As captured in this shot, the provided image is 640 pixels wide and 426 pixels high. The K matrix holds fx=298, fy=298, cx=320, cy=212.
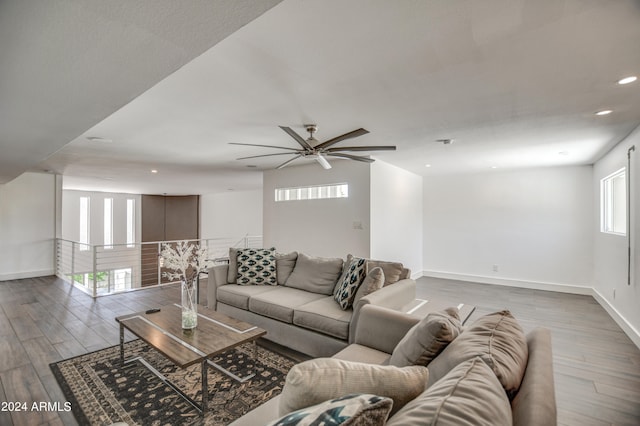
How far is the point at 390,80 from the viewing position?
2193 millimetres

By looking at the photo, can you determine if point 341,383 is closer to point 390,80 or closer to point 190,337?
point 190,337

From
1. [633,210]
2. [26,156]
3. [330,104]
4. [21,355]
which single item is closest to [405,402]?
[330,104]

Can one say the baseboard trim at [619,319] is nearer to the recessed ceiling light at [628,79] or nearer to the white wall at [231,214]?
the recessed ceiling light at [628,79]

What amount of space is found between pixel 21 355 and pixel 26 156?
2.16 meters

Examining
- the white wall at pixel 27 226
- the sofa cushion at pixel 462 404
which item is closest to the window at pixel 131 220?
the white wall at pixel 27 226

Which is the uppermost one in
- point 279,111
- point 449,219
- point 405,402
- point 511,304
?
point 279,111

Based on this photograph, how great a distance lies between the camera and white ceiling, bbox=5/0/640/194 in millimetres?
1484

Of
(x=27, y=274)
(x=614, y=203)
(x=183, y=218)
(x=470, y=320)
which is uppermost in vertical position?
(x=614, y=203)

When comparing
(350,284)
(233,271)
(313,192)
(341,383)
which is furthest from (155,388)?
(313,192)

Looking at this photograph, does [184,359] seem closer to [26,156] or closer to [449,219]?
[26,156]

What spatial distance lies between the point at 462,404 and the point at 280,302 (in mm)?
2505

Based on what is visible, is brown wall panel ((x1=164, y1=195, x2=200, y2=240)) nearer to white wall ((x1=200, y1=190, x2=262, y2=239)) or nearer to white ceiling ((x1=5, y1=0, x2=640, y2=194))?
white wall ((x1=200, y1=190, x2=262, y2=239))

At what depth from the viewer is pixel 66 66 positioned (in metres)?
1.45

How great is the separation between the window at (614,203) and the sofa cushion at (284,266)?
4.35 meters
